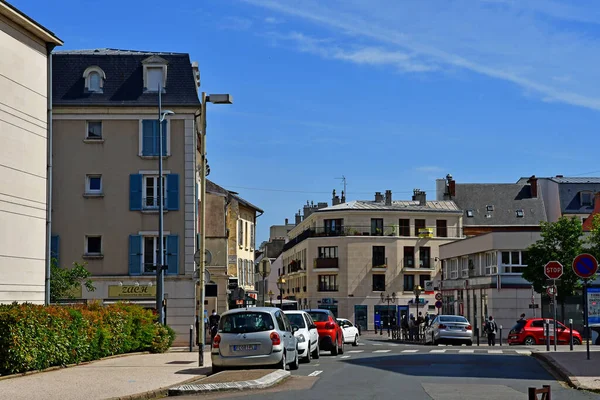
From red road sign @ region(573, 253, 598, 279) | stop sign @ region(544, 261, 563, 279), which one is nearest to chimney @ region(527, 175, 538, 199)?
stop sign @ region(544, 261, 563, 279)

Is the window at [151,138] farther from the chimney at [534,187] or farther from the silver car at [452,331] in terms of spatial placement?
the chimney at [534,187]

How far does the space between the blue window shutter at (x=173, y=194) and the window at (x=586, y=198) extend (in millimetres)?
61454

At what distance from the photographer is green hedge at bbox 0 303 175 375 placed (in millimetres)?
20828

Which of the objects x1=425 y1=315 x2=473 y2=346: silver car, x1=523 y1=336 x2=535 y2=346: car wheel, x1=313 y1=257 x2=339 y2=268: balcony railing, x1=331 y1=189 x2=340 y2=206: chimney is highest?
x1=331 y1=189 x2=340 y2=206: chimney

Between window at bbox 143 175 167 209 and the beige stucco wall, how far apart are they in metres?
15.7

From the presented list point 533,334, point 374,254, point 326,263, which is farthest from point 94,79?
point 326,263

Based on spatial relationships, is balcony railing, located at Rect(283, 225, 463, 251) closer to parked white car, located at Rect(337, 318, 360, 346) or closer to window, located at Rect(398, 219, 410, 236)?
window, located at Rect(398, 219, 410, 236)

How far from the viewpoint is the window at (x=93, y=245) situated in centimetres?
4472

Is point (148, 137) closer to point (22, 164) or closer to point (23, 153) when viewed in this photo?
point (23, 153)

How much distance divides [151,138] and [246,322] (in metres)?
23.5

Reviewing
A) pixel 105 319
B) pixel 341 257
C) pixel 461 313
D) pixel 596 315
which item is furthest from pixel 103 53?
pixel 341 257

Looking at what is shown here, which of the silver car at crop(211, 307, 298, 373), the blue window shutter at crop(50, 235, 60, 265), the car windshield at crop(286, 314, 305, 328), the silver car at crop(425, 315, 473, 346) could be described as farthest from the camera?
the silver car at crop(425, 315, 473, 346)

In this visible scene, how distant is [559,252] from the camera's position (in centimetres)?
5684

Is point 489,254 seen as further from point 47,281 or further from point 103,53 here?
point 47,281
